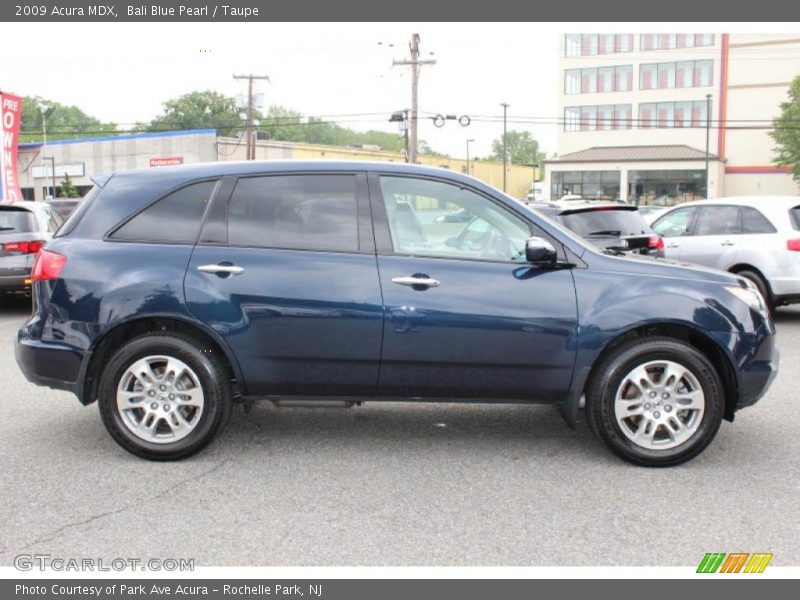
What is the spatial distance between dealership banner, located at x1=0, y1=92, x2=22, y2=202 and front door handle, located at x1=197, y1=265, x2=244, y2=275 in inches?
914

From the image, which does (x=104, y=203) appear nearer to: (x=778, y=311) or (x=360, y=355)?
(x=360, y=355)

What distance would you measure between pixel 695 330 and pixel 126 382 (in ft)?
11.4

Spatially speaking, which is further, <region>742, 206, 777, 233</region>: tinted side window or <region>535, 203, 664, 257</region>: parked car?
<region>742, 206, 777, 233</region>: tinted side window

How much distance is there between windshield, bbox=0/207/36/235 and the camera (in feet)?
36.1

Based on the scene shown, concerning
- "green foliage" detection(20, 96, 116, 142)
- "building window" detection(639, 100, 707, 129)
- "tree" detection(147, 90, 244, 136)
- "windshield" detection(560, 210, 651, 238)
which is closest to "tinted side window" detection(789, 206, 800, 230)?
"windshield" detection(560, 210, 651, 238)

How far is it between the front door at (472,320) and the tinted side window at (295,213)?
0.24m

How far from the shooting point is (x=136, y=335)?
4859 millimetres

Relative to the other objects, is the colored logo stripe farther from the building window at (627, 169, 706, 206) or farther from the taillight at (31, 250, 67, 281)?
the building window at (627, 169, 706, 206)

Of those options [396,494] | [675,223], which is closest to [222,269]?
[396,494]

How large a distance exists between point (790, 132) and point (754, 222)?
53001 millimetres

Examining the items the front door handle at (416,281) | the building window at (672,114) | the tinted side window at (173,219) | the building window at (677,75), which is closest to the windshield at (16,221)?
the tinted side window at (173,219)

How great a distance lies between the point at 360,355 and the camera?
4.67m

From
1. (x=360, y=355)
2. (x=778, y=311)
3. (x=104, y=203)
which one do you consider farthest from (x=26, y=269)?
(x=778, y=311)

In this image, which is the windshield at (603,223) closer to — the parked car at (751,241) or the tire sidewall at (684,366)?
the parked car at (751,241)
